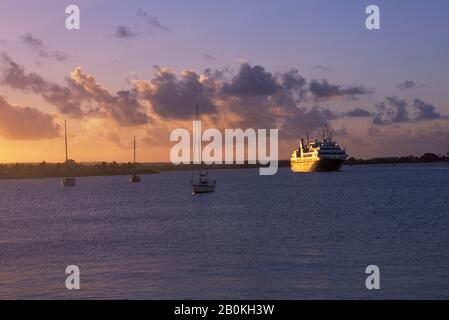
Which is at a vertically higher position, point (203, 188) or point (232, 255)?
point (203, 188)

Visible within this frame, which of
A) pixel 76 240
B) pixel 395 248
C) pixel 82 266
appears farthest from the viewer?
pixel 76 240

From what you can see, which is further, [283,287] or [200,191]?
[200,191]

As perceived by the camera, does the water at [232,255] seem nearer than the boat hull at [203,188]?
Yes

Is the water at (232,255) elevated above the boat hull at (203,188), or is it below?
below

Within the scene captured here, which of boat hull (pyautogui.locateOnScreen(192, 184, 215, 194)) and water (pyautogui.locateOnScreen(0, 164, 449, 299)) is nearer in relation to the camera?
water (pyautogui.locateOnScreen(0, 164, 449, 299))

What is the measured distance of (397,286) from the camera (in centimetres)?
2267

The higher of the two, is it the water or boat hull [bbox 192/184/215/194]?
boat hull [bbox 192/184/215/194]

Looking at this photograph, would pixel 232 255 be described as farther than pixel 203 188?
No
